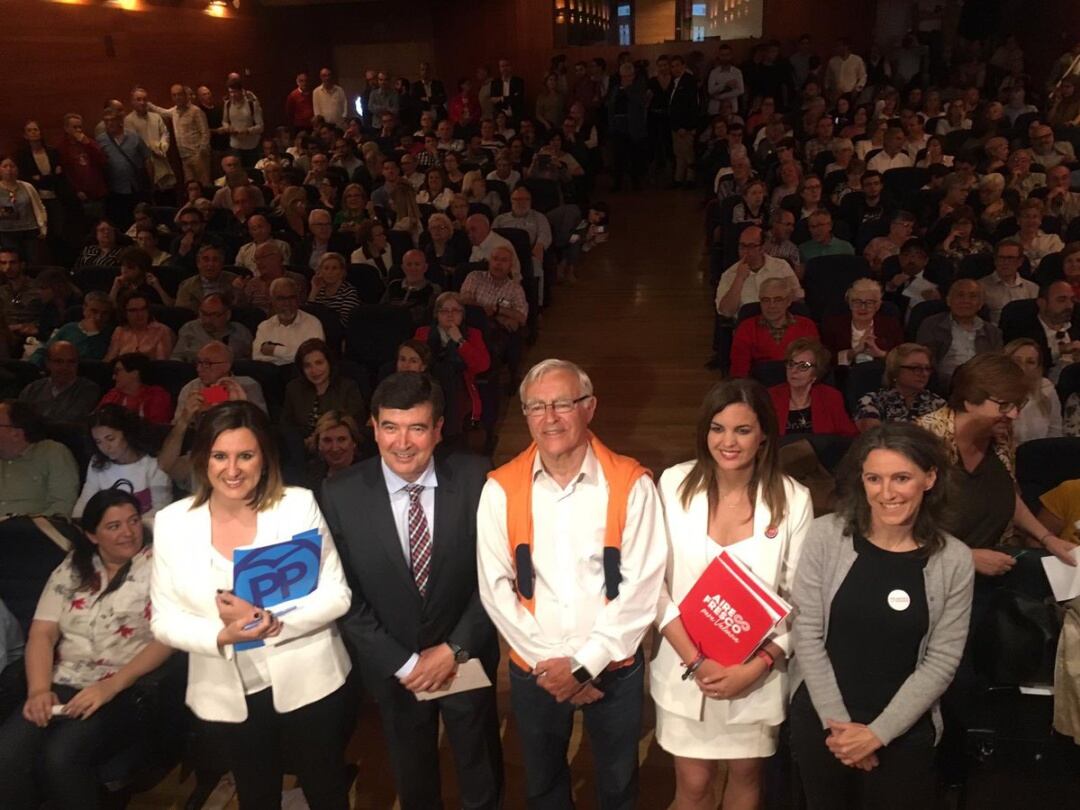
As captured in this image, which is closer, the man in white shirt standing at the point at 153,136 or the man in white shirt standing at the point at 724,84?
the man in white shirt standing at the point at 153,136

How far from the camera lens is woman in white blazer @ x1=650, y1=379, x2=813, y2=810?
2.03 m

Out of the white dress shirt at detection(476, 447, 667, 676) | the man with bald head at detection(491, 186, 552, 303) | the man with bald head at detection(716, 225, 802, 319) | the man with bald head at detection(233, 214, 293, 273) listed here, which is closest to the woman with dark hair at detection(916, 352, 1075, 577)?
the white dress shirt at detection(476, 447, 667, 676)

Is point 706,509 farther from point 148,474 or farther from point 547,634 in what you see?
point 148,474

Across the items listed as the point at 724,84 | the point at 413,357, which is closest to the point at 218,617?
the point at 413,357

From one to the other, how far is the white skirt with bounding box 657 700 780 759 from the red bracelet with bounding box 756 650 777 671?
0.14m

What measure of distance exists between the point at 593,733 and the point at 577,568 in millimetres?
488

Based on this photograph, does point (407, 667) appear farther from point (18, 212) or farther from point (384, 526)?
Result: point (18, 212)

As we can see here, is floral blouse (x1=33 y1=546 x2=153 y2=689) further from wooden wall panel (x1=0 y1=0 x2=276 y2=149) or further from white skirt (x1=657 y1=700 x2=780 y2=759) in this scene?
wooden wall panel (x1=0 y1=0 x2=276 y2=149)

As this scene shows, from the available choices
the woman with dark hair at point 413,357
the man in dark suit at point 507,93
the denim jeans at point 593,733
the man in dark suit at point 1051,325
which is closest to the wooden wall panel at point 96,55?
the man in dark suit at point 507,93

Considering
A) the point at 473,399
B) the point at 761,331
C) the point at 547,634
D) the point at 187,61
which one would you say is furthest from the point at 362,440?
the point at 187,61

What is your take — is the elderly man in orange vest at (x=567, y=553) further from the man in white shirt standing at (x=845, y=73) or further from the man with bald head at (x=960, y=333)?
the man in white shirt standing at (x=845, y=73)

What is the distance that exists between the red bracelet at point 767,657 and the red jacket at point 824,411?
1.78 m

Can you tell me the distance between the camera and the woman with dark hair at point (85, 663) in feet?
7.90

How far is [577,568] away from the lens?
2.05 meters
